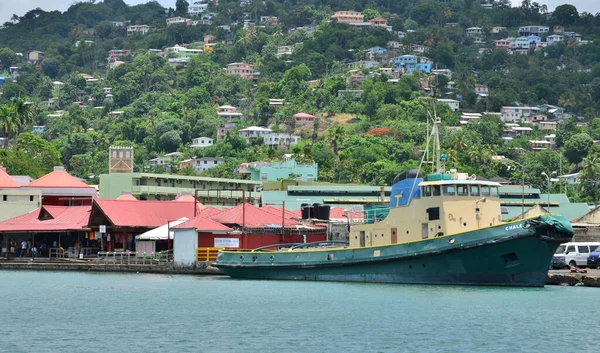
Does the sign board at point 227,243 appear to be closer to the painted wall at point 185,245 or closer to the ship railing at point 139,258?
the painted wall at point 185,245

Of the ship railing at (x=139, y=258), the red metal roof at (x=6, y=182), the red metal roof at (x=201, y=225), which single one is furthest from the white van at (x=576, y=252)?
the red metal roof at (x=6, y=182)

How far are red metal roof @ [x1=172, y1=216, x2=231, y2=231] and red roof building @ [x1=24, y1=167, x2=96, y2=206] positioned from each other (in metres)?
21.6

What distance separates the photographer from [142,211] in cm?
7588

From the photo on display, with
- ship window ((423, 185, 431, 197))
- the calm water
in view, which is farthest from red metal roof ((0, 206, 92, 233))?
ship window ((423, 185, 431, 197))

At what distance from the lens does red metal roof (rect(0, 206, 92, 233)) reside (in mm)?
76938

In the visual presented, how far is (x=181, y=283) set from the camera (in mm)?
57250

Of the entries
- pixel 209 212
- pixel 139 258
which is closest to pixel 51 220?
pixel 139 258

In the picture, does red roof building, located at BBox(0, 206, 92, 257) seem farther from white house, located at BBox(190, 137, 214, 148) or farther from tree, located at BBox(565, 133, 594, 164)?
white house, located at BBox(190, 137, 214, 148)

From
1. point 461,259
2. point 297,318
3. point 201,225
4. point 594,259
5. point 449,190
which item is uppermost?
point 449,190

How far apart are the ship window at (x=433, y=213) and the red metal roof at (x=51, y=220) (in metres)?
29.3

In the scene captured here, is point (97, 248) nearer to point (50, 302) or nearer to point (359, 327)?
point (50, 302)

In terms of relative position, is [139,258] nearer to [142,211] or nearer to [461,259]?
[142,211]

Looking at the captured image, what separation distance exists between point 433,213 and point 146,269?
20582mm

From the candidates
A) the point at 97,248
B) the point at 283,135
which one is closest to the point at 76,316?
the point at 97,248
